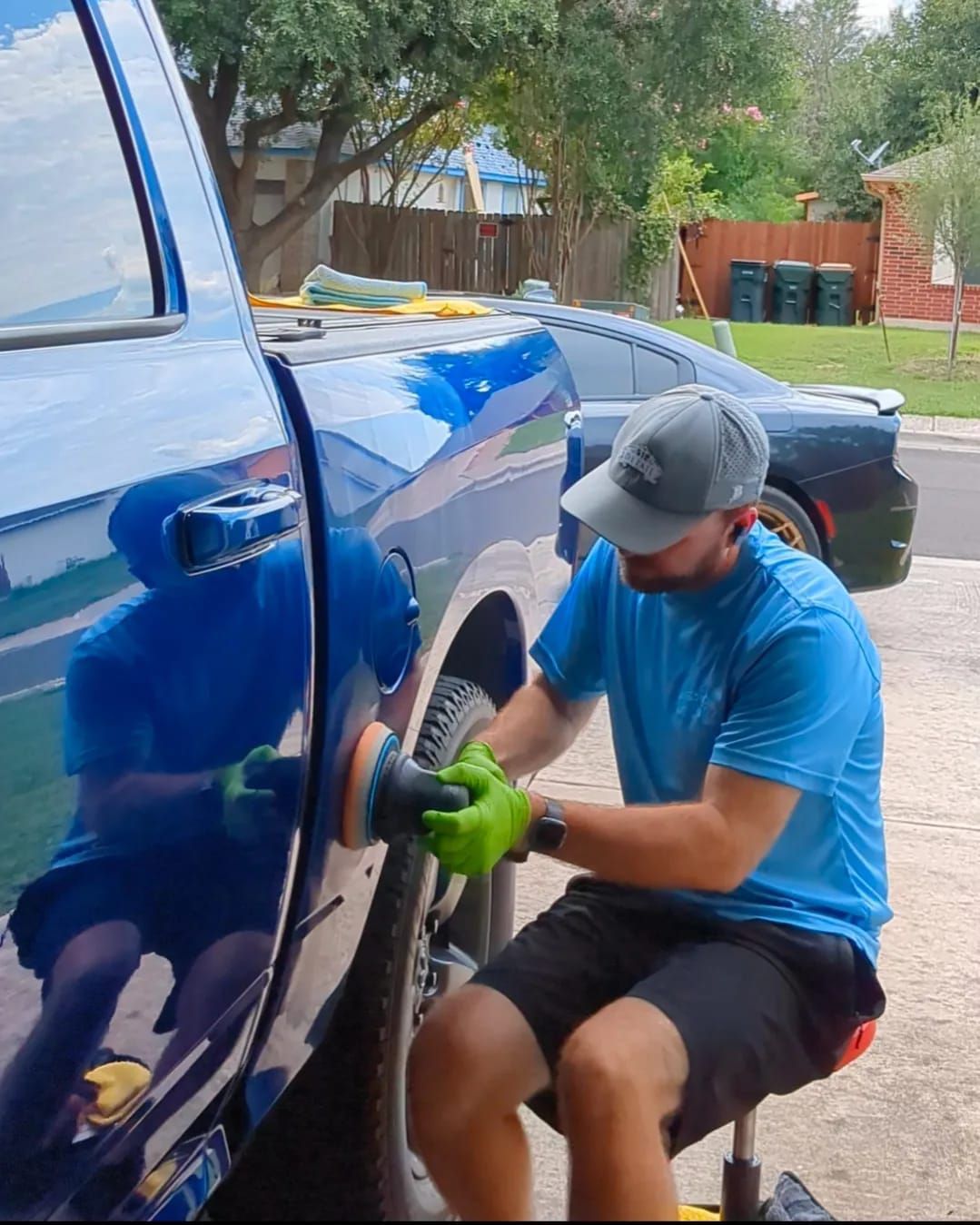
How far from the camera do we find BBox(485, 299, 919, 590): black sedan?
7.48 metres

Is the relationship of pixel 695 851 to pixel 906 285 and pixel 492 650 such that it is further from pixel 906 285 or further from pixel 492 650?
pixel 906 285

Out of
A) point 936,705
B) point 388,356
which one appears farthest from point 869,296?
point 388,356

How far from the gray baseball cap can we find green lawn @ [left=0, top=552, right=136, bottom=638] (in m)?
0.83

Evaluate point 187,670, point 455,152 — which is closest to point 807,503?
point 187,670

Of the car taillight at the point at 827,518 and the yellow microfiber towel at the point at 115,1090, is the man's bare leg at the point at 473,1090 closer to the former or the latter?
the yellow microfiber towel at the point at 115,1090

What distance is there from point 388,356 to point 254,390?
559 mm

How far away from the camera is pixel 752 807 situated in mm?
2303

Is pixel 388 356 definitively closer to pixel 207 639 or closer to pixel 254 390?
pixel 254 390

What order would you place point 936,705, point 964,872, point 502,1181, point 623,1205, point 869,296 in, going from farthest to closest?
point 869,296 → point 936,705 → point 964,872 → point 502,1181 → point 623,1205

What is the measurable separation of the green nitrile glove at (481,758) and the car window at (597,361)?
508 cm

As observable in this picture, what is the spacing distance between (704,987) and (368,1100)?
0.60m

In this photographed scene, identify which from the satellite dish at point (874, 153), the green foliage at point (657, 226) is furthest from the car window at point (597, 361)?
the satellite dish at point (874, 153)

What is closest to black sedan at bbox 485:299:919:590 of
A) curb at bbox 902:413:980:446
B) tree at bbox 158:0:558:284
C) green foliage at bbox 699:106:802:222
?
tree at bbox 158:0:558:284

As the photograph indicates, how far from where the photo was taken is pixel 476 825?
7.23 feet
